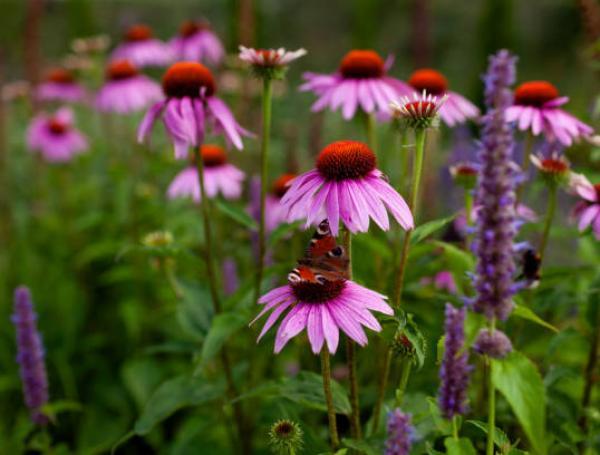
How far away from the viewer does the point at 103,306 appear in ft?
9.91

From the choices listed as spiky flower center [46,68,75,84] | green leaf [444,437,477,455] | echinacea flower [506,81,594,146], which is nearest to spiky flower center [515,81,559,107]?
echinacea flower [506,81,594,146]

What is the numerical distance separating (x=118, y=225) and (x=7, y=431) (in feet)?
3.20

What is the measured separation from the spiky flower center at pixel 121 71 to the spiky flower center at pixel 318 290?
2266 mm

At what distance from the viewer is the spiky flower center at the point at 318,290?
114cm

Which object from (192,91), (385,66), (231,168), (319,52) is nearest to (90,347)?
(231,168)

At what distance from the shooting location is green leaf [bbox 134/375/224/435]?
1.65 metres

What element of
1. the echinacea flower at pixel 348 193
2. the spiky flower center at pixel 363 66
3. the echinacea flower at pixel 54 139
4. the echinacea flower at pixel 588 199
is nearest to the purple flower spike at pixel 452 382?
the echinacea flower at pixel 348 193

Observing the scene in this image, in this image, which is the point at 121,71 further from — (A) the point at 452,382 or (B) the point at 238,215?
(A) the point at 452,382

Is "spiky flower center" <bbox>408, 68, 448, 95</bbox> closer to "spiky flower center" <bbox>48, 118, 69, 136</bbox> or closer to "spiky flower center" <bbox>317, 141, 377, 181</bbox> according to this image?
"spiky flower center" <bbox>317, 141, 377, 181</bbox>

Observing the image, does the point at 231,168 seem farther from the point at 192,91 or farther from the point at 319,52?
the point at 319,52

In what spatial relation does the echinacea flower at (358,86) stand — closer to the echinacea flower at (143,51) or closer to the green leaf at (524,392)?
the green leaf at (524,392)

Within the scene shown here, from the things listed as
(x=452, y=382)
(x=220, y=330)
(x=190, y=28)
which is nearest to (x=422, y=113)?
(x=452, y=382)

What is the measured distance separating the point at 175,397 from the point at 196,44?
6.78 ft

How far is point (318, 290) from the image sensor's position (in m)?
1.14
